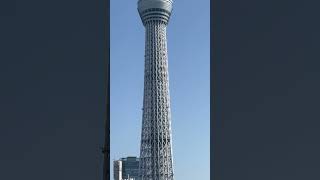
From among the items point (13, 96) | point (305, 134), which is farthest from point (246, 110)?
point (13, 96)

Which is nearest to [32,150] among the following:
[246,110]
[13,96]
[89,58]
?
[13,96]

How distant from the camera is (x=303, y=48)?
2.91 metres

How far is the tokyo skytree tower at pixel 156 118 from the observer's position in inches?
1430

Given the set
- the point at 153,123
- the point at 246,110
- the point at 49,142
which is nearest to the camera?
the point at 49,142

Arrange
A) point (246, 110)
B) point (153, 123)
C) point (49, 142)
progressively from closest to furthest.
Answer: point (49, 142) < point (246, 110) < point (153, 123)

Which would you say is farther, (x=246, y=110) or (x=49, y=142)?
(x=246, y=110)

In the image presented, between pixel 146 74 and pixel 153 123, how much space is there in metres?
4.21

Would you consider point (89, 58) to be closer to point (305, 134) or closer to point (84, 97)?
point (84, 97)

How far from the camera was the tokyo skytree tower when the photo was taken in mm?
36312

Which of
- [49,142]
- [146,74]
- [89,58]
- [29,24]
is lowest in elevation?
[49,142]

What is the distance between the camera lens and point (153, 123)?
1447 inches

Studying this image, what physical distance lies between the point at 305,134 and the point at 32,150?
1732 millimetres

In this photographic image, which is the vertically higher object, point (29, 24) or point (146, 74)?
point (146, 74)

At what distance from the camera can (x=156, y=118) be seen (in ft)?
121
